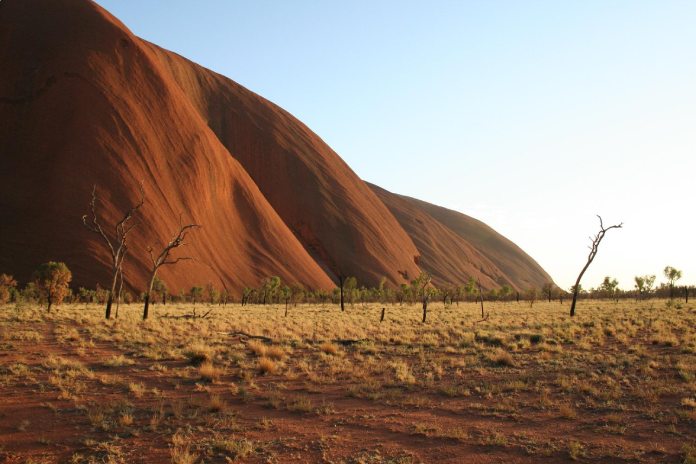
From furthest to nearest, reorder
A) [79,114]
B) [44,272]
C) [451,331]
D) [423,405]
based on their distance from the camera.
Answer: [79,114] → [44,272] → [451,331] → [423,405]

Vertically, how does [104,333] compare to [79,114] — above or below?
below

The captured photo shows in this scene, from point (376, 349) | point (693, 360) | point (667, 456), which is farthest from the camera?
point (376, 349)

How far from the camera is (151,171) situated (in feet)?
185

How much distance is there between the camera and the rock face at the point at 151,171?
4781 cm

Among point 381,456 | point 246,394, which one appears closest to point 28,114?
point 246,394

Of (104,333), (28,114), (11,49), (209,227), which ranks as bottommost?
(104,333)

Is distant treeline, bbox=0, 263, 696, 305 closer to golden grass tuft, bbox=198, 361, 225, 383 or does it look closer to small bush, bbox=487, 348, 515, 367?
small bush, bbox=487, 348, 515, 367

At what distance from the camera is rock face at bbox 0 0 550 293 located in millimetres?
47812

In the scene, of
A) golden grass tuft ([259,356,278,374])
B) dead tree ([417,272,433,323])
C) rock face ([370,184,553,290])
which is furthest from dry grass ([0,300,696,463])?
rock face ([370,184,553,290])

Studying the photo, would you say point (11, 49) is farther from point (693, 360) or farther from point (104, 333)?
point (693, 360)

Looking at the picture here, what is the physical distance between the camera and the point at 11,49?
58812 millimetres

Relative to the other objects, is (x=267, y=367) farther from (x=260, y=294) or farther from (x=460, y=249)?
(x=460, y=249)

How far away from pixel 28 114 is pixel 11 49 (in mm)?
10090

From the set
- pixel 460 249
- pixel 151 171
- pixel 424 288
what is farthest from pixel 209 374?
pixel 460 249
